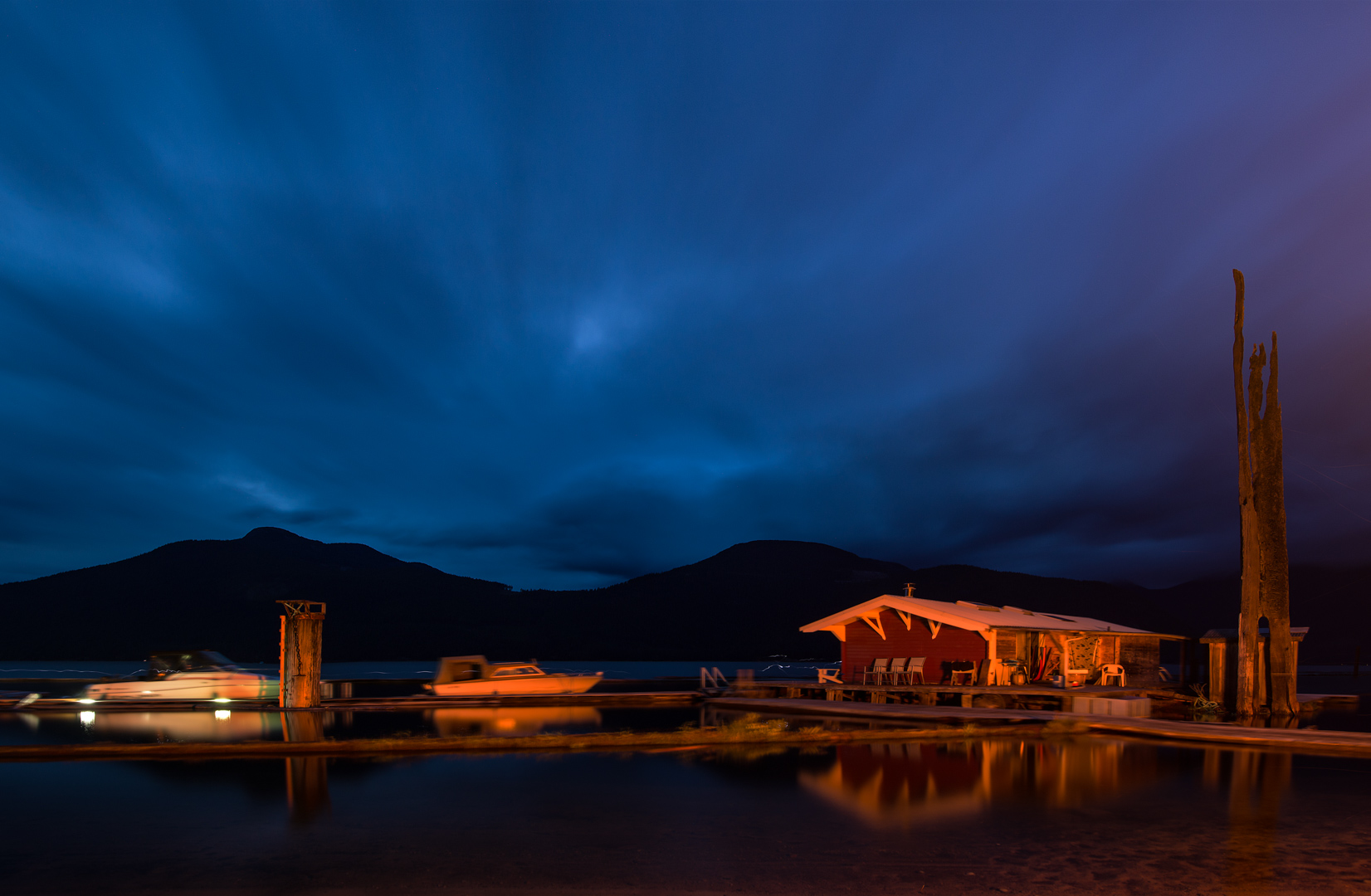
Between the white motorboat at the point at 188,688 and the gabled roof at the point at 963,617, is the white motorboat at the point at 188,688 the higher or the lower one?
the lower one

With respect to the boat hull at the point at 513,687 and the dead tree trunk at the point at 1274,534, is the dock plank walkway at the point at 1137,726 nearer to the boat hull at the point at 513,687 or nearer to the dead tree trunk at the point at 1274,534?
the dead tree trunk at the point at 1274,534

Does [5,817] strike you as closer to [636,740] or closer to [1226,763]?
[636,740]

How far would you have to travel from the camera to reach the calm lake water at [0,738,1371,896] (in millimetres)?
8367

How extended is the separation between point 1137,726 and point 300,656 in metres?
23.9

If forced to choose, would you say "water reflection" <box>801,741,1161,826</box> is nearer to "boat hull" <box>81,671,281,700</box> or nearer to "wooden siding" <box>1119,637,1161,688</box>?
"wooden siding" <box>1119,637,1161,688</box>

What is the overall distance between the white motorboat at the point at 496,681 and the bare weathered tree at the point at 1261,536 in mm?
21849

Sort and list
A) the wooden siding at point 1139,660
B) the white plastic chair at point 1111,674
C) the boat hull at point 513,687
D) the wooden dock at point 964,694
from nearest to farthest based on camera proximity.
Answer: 1. the wooden dock at point 964,694
2. the boat hull at point 513,687
3. the white plastic chair at point 1111,674
4. the wooden siding at point 1139,660

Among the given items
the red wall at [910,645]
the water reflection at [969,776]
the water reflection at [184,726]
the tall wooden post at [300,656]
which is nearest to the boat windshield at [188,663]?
the water reflection at [184,726]

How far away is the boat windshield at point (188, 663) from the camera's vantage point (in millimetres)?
34000

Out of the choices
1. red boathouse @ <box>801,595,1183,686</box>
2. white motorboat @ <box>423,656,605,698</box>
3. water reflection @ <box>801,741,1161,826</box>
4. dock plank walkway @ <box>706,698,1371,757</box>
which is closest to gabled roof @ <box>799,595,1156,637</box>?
red boathouse @ <box>801,595,1183,686</box>

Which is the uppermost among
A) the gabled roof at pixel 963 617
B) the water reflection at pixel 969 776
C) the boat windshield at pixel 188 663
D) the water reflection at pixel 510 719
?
the gabled roof at pixel 963 617

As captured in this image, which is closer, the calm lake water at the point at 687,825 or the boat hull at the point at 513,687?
the calm lake water at the point at 687,825

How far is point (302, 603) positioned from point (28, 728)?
8.05 metres

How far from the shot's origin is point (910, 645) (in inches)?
1348
